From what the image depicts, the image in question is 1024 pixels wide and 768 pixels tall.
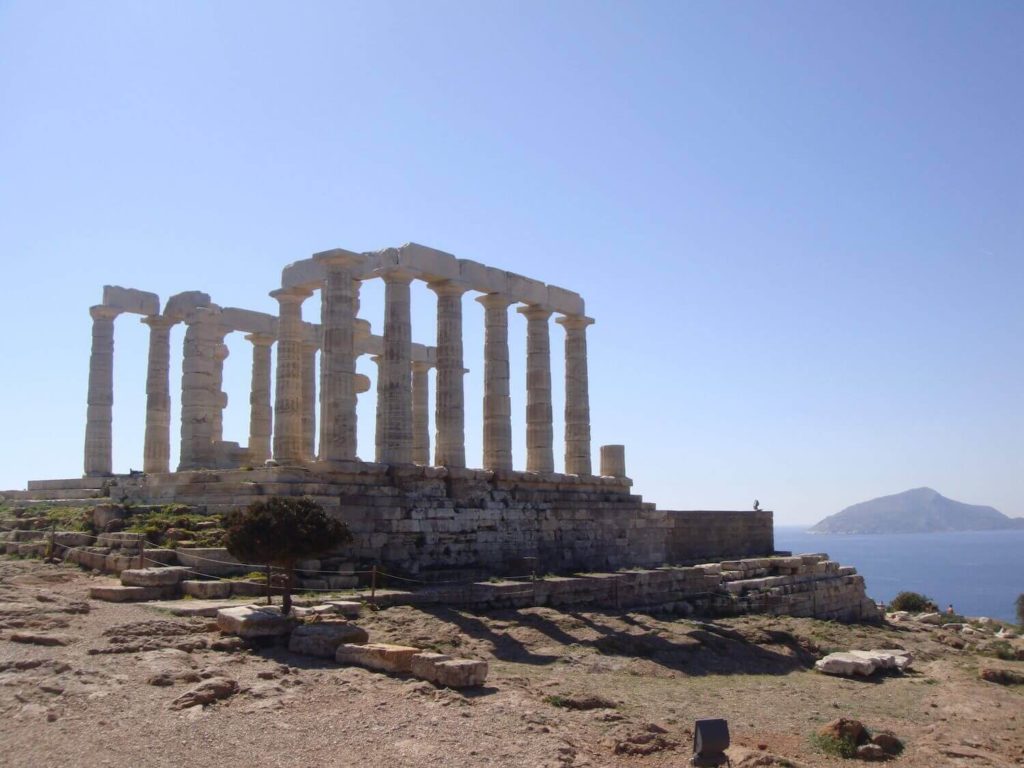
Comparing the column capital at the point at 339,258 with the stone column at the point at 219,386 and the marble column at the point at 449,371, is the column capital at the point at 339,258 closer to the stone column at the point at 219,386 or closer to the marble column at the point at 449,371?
the marble column at the point at 449,371

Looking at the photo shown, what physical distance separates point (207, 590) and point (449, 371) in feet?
40.6

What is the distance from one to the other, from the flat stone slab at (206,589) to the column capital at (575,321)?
61.0 feet

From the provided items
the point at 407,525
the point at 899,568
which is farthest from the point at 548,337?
the point at 899,568

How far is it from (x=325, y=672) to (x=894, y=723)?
385 inches

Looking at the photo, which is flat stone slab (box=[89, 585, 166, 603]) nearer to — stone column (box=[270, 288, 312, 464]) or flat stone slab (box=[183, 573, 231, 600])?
flat stone slab (box=[183, 573, 231, 600])

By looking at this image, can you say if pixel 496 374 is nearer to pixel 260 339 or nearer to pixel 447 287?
pixel 447 287

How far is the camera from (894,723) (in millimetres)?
16359

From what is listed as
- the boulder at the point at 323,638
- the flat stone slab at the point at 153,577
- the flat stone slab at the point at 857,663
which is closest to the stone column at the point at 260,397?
the flat stone slab at the point at 153,577

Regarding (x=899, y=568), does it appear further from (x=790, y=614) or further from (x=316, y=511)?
(x=316, y=511)

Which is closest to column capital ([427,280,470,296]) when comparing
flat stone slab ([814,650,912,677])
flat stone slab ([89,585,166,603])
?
flat stone slab ([89,585,166,603])

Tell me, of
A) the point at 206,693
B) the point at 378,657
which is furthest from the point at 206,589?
the point at 206,693

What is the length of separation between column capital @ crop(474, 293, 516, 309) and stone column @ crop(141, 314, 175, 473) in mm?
11787

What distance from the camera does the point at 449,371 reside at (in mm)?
29578

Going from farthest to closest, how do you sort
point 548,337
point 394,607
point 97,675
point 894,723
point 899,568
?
point 899,568 → point 548,337 → point 394,607 → point 894,723 → point 97,675
